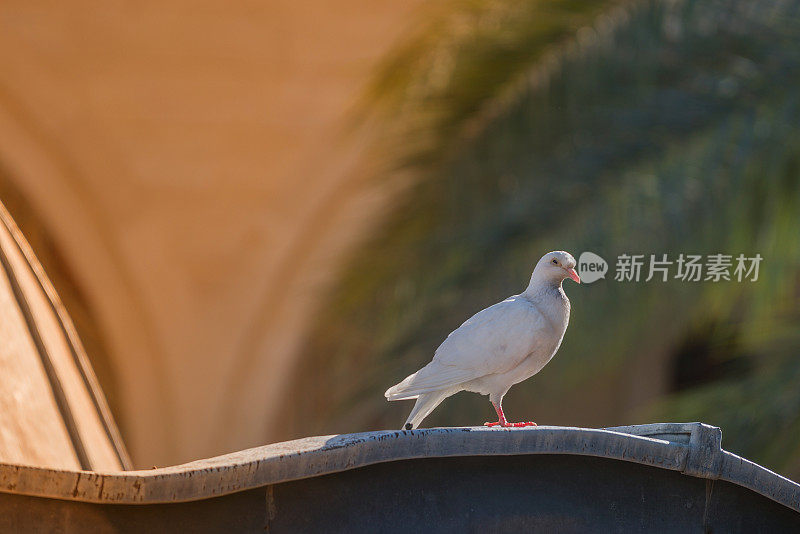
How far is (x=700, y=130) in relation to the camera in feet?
14.9

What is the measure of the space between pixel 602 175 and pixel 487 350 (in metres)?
2.22

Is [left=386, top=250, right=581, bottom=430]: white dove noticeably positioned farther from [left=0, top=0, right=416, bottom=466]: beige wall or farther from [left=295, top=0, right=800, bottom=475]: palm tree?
[left=0, top=0, right=416, bottom=466]: beige wall

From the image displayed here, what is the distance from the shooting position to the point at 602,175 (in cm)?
474

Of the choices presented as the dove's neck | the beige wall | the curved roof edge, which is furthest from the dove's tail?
the beige wall

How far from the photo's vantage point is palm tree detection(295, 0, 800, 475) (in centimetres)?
448

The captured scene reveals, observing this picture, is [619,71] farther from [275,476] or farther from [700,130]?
[275,476]

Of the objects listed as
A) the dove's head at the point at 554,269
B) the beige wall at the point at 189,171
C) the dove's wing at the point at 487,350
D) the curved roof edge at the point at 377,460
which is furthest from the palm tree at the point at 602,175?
the curved roof edge at the point at 377,460

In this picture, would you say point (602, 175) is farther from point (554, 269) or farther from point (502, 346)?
point (502, 346)

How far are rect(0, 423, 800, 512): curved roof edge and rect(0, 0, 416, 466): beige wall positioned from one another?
14.2 ft

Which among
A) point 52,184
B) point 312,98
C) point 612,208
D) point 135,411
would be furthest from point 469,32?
point 135,411

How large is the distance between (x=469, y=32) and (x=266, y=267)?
2.70m

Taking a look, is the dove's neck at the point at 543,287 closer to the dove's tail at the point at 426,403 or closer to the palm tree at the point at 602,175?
the dove's tail at the point at 426,403

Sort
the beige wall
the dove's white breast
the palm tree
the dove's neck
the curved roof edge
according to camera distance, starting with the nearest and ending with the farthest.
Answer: the curved roof edge, the dove's white breast, the dove's neck, the palm tree, the beige wall

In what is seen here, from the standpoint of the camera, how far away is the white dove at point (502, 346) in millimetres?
2725
